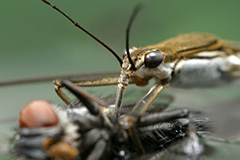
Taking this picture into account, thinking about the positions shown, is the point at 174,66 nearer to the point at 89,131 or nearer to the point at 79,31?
the point at 89,131

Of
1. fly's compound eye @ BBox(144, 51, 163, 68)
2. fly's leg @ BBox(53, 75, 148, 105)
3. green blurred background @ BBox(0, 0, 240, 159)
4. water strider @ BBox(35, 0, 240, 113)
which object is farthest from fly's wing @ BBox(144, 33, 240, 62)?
green blurred background @ BBox(0, 0, 240, 159)

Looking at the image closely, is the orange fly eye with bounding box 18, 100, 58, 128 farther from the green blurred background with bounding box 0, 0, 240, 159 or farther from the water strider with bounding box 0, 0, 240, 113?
the green blurred background with bounding box 0, 0, 240, 159

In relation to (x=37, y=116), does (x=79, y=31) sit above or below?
above

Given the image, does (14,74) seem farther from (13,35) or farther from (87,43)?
(87,43)

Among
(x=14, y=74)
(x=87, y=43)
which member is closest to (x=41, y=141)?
(x=14, y=74)

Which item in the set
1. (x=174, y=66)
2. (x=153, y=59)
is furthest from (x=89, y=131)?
(x=174, y=66)

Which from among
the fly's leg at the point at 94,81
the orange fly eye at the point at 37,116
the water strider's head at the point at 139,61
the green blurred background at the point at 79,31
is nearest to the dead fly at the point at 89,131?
the orange fly eye at the point at 37,116

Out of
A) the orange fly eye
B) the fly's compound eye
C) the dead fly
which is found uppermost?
the fly's compound eye
